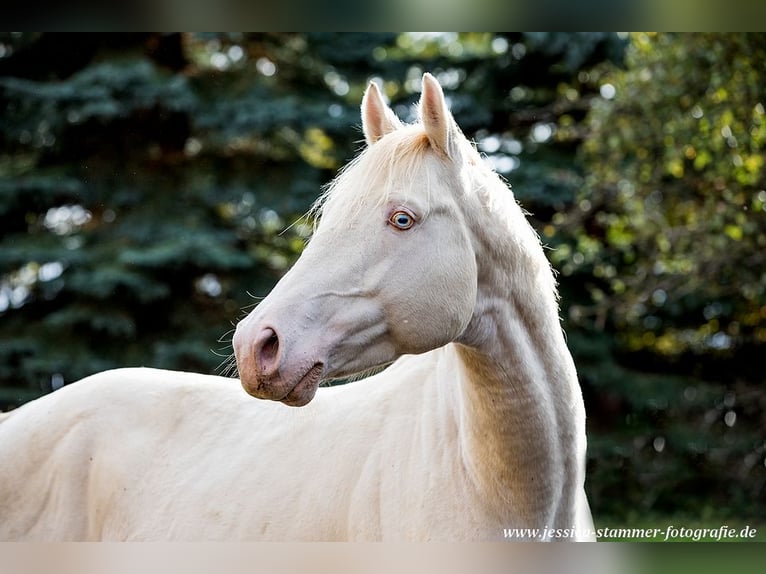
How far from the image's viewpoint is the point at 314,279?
171cm

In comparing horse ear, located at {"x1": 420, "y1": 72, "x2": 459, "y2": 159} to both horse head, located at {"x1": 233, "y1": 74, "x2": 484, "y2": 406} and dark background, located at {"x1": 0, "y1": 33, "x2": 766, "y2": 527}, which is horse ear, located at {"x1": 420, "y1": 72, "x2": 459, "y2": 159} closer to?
horse head, located at {"x1": 233, "y1": 74, "x2": 484, "y2": 406}

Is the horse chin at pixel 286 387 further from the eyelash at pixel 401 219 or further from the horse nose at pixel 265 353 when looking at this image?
the eyelash at pixel 401 219

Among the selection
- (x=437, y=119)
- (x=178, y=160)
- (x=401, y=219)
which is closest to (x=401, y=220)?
(x=401, y=219)

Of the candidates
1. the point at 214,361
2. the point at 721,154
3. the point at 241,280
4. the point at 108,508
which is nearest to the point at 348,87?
the point at 241,280

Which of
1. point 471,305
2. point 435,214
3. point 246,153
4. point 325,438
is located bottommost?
point 246,153

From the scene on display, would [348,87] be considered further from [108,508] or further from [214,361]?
[108,508]

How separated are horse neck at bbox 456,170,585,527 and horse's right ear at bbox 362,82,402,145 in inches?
11.8

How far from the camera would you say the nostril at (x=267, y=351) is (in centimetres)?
160

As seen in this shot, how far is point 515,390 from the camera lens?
1860mm

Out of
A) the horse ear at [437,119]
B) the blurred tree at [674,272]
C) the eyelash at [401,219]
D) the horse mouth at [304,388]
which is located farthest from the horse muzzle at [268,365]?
the blurred tree at [674,272]

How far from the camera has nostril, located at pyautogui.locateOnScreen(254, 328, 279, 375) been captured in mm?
1604

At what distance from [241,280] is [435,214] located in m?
4.93

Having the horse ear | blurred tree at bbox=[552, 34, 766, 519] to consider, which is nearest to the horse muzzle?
the horse ear
